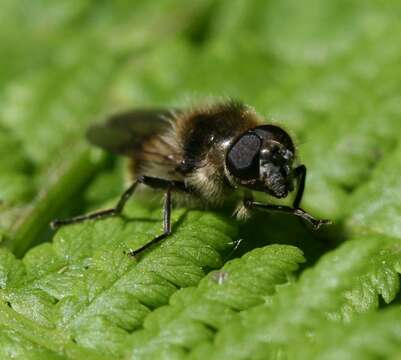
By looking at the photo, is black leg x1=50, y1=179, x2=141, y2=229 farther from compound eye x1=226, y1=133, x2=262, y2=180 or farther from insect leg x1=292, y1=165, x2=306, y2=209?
insect leg x1=292, y1=165, x2=306, y2=209

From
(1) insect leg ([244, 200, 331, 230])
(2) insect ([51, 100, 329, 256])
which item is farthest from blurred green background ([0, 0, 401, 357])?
(2) insect ([51, 100, 329, 256])

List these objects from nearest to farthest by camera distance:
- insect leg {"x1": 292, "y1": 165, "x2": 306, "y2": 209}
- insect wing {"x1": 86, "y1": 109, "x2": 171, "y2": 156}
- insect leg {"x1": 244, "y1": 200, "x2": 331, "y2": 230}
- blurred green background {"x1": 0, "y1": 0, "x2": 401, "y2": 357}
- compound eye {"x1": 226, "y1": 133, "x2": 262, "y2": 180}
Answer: compound eye {"x1": 226, "y1": 133, "x2": 262, "y2": 180}
insect leg {"x1": 244, "y1": 200, "x2": 331, "y2": 230}
insect leg {"x1": 292, "y1": 165, "x2": 306, "y2": 209}
blurred green background {"x1": 0, "y1": 0, "x2": 401, "y2": 357}
insect wing {"x1": 86, "y1": 109, "x2": 171, "y2": 156}

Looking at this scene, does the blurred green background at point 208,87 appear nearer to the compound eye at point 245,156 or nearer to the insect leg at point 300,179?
the insect leg at point 300,179

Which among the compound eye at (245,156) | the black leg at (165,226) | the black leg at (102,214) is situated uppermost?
the compound eye at (245,156)

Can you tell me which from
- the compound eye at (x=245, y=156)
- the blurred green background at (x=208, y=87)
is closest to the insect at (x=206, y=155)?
the compound eye at (x=245, y=156)

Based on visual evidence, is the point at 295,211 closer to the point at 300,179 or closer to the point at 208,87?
the point at 300,179

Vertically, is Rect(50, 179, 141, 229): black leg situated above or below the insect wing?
below

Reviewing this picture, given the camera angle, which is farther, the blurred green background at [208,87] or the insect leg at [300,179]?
the blurred green background at [208,87]

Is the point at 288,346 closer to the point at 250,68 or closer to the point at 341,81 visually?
the point at 341,81

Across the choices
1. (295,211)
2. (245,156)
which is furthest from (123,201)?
(295,211)
